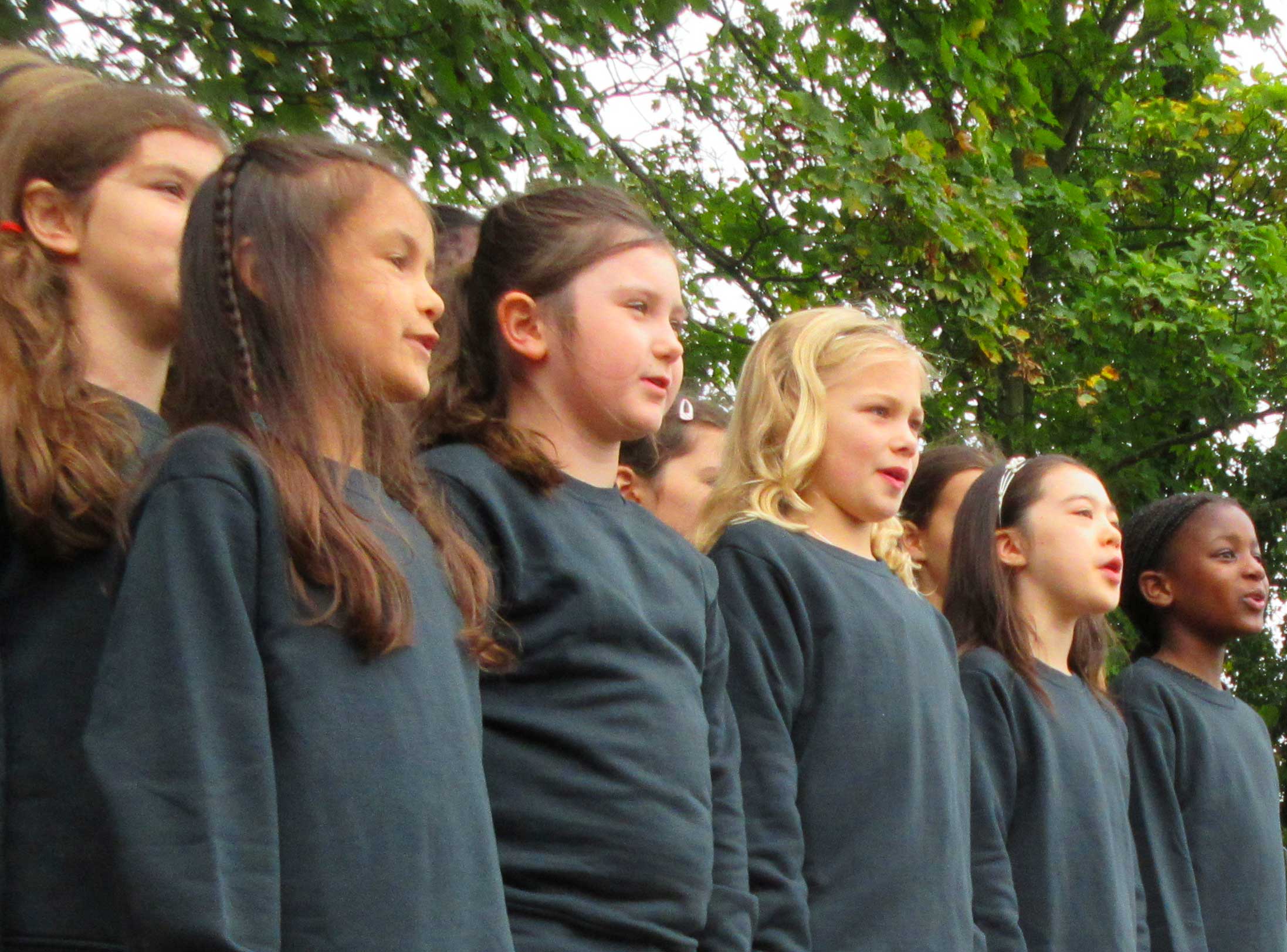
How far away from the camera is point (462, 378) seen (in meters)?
3.16

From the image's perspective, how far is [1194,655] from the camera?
5.32 meters

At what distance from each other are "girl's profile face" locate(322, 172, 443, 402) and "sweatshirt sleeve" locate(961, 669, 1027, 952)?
6.46ft

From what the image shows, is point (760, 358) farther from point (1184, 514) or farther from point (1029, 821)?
point (1184, 514)

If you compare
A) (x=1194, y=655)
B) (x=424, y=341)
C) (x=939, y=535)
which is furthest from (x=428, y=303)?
(x=1194, y=655)

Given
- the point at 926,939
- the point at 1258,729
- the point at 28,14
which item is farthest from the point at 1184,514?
the point at 28,14

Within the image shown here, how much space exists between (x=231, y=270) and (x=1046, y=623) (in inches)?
112

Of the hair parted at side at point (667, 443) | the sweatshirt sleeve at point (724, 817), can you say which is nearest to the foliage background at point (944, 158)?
the hair parted at side at point (667, 443)

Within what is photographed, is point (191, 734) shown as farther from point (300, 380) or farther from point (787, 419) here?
point (787, 419)

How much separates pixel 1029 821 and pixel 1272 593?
10.6 metres

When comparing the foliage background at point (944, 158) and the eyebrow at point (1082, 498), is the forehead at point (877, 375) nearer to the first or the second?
the eyebrow at point (1082, 498)

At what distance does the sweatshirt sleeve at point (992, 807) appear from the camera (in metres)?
3.75

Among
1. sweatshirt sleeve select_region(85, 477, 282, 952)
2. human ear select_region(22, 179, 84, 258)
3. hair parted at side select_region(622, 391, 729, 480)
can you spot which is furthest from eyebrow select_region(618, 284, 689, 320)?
hair parted at side select_region(622, 391, 729, 480)

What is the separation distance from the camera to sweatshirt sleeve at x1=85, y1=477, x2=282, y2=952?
1899 mm

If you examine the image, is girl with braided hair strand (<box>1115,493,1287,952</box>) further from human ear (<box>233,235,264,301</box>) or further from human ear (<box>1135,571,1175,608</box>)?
human ear (<box>233,235,264,301</box>)
